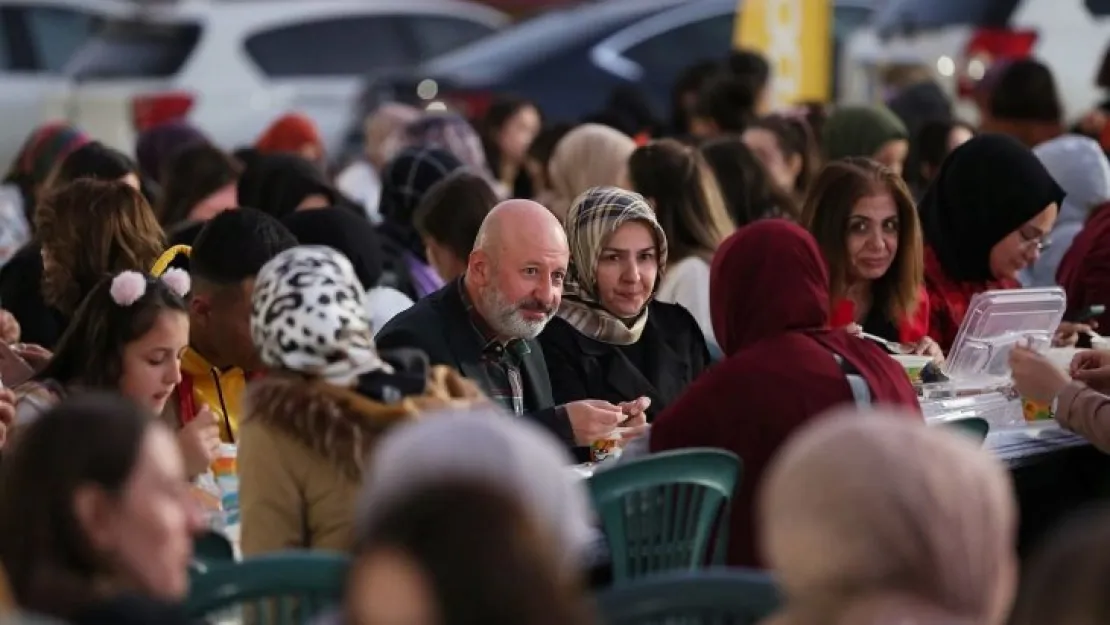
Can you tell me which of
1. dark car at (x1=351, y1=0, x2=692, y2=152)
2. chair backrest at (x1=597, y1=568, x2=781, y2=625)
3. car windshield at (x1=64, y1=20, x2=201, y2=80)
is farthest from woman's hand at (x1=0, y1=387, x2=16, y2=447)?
car windshield at (x1=64, y1=20, x2=201, y2=80)

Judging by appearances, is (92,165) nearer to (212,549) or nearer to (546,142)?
(546,142)

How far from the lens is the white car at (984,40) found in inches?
663

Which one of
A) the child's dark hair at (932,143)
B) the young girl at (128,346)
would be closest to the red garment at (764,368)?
the young girl at (128,346)

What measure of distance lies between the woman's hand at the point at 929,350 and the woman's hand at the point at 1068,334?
438 millimetres

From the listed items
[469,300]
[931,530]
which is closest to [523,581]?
[931,530]

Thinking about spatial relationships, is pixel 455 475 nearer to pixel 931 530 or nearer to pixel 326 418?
pixel 931 530

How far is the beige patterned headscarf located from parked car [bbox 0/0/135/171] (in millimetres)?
12601

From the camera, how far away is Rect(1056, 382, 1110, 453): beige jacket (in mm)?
6883

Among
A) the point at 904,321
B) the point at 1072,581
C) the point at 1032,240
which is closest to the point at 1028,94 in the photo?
the point at 1032,240

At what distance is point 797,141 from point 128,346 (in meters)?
7.03

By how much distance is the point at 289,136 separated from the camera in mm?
13461

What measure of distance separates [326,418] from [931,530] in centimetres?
192

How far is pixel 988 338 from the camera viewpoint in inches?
308

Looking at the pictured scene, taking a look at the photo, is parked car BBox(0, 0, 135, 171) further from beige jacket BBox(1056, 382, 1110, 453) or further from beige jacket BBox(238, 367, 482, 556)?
beige jacket BBox(238, 367, 482, 556)
